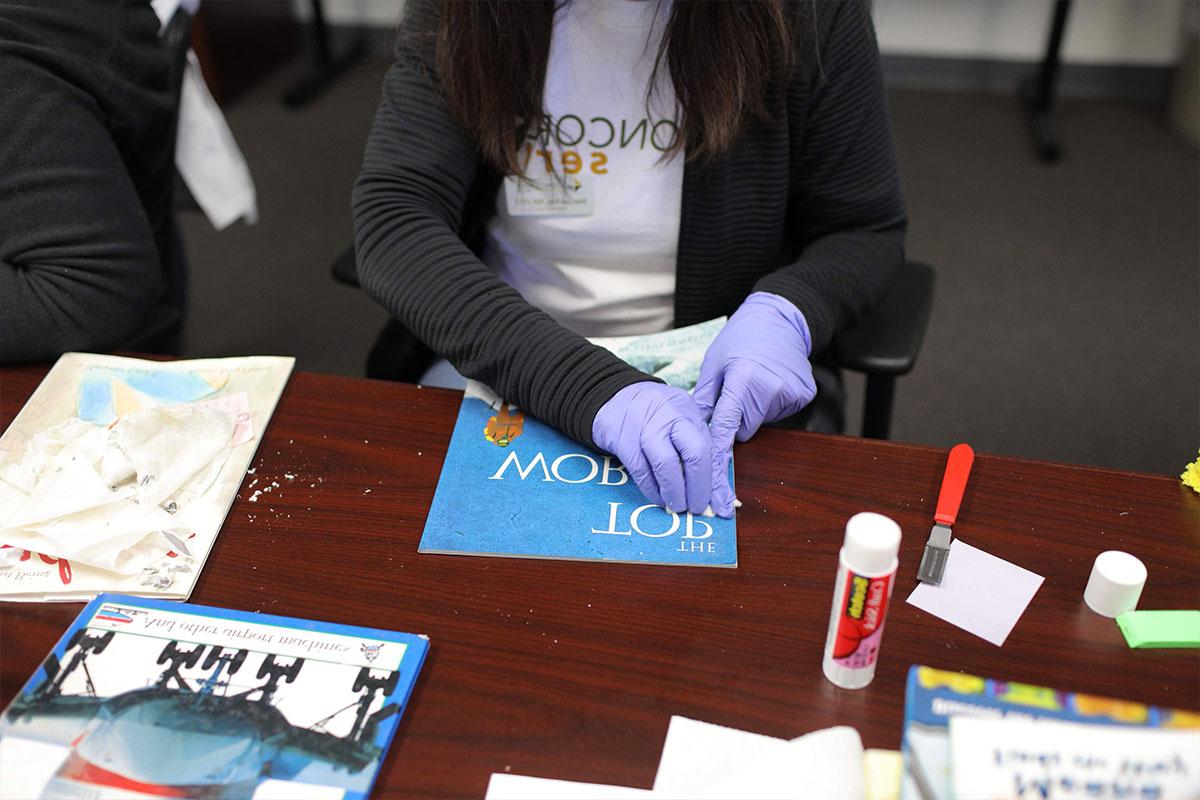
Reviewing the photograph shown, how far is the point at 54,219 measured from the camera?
991 millimetres

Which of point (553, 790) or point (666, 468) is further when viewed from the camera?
point (666, 468)

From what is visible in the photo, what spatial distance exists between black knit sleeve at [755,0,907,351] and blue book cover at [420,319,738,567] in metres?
0.29

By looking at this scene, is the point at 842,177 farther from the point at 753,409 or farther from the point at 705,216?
the point at 753,409

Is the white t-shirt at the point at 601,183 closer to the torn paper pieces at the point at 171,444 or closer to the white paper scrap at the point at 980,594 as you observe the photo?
the torn paper pieces at the point at 171,444

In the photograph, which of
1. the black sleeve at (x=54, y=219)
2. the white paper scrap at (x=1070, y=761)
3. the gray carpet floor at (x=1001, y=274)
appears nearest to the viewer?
the white paper scrap at (x=1070, y=761)

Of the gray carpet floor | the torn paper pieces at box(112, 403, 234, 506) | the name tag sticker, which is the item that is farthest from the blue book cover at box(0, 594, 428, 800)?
the gray carpet floor

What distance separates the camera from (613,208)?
43.5 inches

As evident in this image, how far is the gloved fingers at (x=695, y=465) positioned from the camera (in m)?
0.79

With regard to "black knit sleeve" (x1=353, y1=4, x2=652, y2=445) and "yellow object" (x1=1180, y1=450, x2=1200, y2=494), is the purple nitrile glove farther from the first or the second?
"yellow object" (x1=1180, y1=450, x2=1200, y2=494)

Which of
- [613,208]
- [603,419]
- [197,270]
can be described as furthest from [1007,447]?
[197,270]

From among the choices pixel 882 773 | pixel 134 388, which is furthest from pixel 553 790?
pixel 134 388

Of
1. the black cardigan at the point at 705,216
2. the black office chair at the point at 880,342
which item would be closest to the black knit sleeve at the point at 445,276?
the black cardigan at the point at 705,216

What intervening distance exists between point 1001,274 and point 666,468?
72.9 inches

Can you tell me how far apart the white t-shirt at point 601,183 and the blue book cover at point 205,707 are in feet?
1.89
